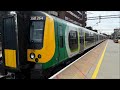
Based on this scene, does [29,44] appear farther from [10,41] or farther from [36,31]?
[10,41]

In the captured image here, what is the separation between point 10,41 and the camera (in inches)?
359

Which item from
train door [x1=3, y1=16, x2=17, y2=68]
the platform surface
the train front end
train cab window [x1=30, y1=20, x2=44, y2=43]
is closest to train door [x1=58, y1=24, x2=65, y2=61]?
the train front end

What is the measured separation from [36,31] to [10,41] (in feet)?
3.46

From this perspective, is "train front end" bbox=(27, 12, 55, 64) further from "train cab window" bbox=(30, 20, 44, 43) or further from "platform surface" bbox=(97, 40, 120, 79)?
"platform surface" bbox=(97, 40, 120, 79)

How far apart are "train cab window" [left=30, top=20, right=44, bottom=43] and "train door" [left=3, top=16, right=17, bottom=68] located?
0.76 m

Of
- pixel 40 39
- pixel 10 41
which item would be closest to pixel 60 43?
pixel 40 39

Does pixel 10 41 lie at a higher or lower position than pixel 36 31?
lower
